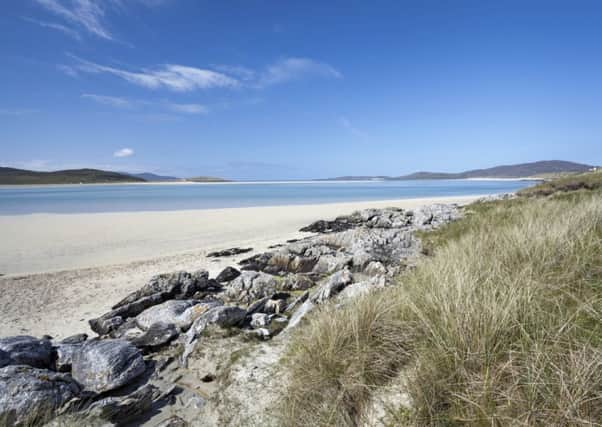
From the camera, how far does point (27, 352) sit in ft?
12.3

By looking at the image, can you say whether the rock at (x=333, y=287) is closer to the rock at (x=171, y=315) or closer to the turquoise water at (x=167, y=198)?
the rock at (x=171, y=315)

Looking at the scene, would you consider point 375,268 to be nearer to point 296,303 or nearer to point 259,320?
point 296,303

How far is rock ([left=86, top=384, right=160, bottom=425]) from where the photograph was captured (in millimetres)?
2613

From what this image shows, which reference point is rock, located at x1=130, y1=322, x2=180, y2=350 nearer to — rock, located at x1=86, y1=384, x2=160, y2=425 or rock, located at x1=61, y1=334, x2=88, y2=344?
rock, located at x1=61, y1=334, x2=88, y2=344

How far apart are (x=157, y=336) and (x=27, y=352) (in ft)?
4.93

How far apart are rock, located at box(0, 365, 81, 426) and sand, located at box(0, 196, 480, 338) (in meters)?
2.77

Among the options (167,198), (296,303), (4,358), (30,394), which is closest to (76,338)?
(4,358)

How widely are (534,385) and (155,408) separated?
319cm

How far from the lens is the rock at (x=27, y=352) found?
3650 mm

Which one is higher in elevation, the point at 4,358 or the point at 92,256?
the point at 4,358

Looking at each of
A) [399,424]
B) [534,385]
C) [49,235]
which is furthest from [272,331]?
[49,235]

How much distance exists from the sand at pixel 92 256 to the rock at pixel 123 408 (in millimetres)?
3512

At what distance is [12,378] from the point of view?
288cm

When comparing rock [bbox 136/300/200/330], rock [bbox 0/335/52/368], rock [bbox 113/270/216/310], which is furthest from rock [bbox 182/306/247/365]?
rock [bbox 113/270/216/310]
